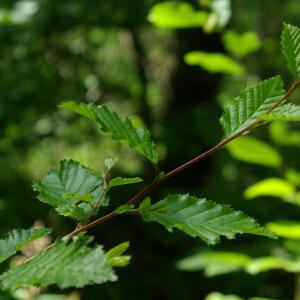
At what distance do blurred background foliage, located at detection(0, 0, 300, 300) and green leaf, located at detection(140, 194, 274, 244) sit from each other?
90cm

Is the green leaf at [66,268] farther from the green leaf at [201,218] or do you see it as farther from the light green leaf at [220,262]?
the light green leaf at [220,262]

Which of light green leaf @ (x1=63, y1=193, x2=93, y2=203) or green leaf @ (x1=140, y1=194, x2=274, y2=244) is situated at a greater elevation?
light green leaf @ (x1=63, y1=193, x2=93, y2=203)

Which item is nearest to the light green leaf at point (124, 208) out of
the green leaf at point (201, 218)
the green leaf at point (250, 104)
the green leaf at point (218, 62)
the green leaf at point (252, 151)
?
the green leaf at point (201, 218)

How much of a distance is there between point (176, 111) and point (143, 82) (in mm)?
1217

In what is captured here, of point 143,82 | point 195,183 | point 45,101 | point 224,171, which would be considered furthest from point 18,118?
point 143,82

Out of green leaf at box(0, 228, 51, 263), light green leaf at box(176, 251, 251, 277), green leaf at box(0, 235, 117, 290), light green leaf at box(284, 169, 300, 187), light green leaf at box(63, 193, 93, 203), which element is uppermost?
light green leaf at box(63, 193, 93, 203)

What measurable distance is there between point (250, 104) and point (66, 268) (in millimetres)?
283

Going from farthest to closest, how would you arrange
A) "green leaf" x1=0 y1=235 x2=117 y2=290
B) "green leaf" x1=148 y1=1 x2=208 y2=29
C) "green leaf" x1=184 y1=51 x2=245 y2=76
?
"green leaf" x1=184 y1=51 x2=245 y2=76 < "green leaf" x1=148 y1=1 x2=208 y2=29 < "green leaf" x1=0 y1=235 x2=117 y2=290

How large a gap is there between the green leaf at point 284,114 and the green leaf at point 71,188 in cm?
21

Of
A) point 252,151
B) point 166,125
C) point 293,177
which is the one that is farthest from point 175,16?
point 166,125

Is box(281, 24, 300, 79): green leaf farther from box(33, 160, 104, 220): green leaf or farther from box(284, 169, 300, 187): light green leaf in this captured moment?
box(284, 169, 300, 187): light green leaf

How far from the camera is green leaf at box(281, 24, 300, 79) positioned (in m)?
0.61

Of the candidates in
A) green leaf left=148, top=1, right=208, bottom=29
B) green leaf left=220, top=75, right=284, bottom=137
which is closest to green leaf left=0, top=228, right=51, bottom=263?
green leaf left=220, top=75, right=284, bottom=137

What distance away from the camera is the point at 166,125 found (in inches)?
154
